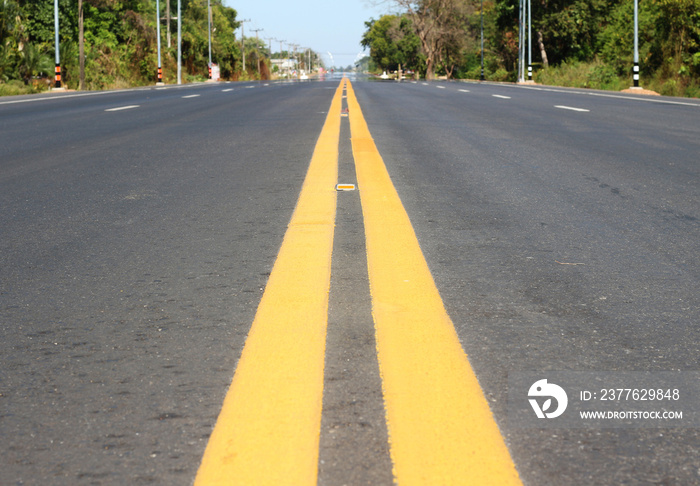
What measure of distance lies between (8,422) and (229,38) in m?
89.2

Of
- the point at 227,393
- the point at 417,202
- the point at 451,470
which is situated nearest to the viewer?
the point at 451,470

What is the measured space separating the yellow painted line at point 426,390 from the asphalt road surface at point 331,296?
0.09ft

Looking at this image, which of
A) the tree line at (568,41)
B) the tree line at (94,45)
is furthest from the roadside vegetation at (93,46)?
the tree line at (568,41)

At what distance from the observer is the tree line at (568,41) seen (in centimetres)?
2862

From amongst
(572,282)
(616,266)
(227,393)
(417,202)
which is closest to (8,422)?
(227,393)

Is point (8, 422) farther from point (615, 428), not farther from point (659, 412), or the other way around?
point (659, 412)

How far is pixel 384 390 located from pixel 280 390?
0.24 meters

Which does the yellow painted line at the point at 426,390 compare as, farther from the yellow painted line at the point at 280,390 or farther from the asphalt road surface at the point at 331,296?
the yellow painted line at the point at 280,390

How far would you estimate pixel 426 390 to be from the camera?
6.32 ft

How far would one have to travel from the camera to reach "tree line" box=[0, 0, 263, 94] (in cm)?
3192

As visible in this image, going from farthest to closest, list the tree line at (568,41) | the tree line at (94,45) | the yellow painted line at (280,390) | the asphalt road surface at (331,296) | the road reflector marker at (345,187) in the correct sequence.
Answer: the tree line at (94,45), the tree line at (568,41), the road reflector marker at (345,187), the asphalt road surface at (331,296), the yellow painted line at (280,390)

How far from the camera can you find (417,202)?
4.68 meters

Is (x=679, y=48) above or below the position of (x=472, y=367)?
above

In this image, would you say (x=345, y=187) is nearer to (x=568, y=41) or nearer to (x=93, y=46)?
(x=93, y=46)
